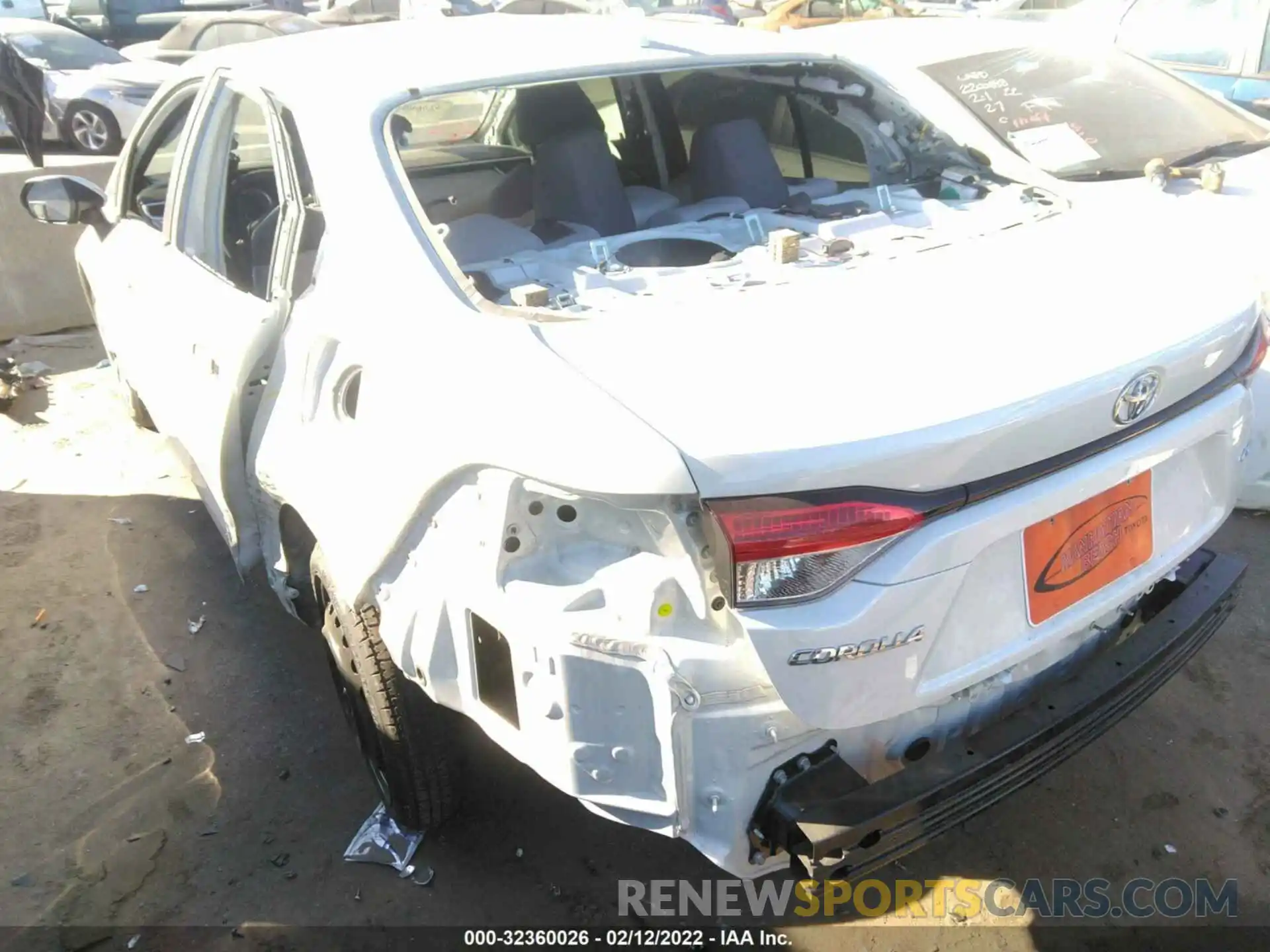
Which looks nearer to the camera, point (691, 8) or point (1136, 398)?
point (1136, 398)

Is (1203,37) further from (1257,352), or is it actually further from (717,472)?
(717,472)

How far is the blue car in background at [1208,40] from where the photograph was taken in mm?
5656

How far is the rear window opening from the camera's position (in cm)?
235

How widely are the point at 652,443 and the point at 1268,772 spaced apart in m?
2.11

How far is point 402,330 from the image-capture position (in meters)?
1.86

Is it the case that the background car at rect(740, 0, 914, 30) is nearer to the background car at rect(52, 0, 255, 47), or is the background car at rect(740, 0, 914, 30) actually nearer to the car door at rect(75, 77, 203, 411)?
the background car at rect(52, 0, 255, 47)

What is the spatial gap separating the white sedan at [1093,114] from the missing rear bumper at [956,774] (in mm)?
1848

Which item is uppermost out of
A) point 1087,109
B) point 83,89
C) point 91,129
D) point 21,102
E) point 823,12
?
point 21,102

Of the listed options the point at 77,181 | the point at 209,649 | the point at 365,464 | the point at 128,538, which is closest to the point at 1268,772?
the point at 365,464

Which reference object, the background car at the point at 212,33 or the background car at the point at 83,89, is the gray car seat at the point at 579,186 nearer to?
the background car at the point at 83,89

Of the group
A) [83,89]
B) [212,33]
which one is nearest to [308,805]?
[83,89]

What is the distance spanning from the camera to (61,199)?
3.60 meters

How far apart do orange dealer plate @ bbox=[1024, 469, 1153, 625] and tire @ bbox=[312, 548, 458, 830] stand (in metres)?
1.24

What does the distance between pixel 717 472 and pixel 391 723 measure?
43.2 inches
